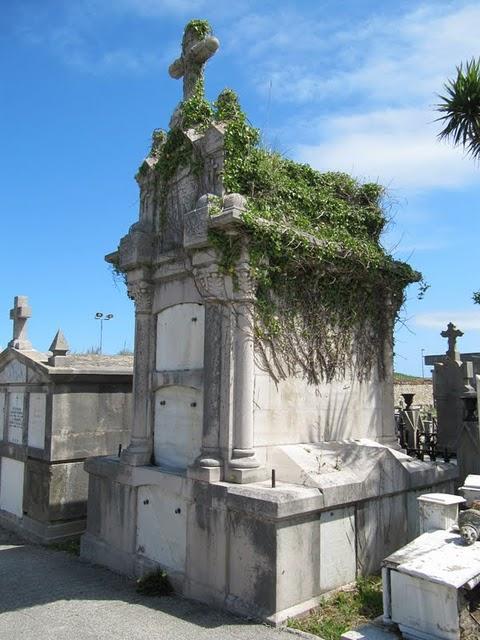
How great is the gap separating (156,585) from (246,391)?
2497 millimetres

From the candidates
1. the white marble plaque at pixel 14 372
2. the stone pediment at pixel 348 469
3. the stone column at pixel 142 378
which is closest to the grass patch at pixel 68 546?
the stone column at pixel 142 378

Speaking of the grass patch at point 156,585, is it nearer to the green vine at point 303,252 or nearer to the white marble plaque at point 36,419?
the green vine at point 303,252

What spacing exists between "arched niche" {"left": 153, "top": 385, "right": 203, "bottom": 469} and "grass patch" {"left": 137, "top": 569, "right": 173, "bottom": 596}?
49.2 inches

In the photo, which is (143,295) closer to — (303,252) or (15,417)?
(303,252)

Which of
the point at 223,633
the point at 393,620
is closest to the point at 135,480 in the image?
the point at 223,633

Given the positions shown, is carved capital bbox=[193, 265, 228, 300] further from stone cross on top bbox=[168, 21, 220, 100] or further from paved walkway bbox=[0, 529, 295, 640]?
paved walkway bbox=[0, 529, 295, 640]

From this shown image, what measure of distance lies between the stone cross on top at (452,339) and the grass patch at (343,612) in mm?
5622

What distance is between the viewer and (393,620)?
4570 millimetres

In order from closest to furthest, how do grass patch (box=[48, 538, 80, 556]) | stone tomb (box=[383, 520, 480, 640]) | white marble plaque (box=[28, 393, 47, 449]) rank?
1. stone tomb (box=[383, 520, 480, 640])
2. grass patch (box=[48, 538, 80, 556])
3. white marble plaque (box=[28, 393, 47, 449])

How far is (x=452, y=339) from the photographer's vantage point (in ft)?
34.6

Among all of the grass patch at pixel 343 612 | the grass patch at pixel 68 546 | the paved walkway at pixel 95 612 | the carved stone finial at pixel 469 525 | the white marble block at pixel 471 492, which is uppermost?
the white marble block at pixel 471 492

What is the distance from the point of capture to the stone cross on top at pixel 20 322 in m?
10.7

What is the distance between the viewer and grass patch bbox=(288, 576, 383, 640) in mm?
4930

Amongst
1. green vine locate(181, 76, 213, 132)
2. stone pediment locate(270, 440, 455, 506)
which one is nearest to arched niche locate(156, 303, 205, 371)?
stone pediment locate(270, 440, 455, 506)
